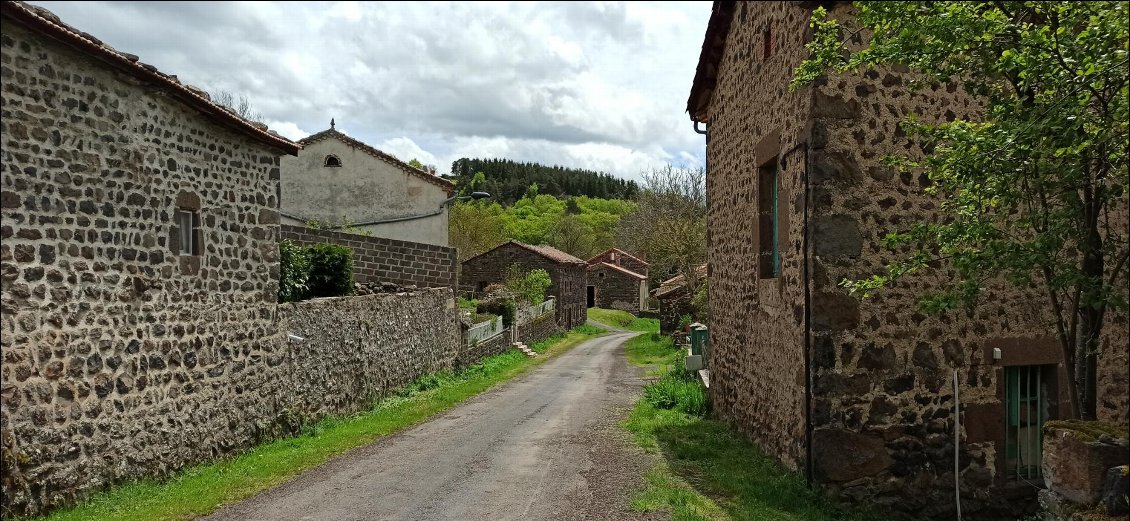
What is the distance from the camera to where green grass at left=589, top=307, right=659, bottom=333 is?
50594 millimetres

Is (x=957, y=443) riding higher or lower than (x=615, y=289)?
lower

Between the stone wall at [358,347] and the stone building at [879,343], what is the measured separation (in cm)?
735

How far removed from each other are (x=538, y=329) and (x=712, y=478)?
2610 cm

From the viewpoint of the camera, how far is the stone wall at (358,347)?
1194 centimetres

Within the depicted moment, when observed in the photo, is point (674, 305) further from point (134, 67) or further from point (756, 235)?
point (134, 67)

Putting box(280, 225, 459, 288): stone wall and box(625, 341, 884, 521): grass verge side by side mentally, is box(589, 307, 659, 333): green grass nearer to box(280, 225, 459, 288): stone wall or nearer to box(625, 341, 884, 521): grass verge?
box(280, 225, 459, 288): stone wall

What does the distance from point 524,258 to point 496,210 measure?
48901mm

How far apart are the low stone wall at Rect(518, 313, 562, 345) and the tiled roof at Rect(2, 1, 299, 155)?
20.3 metres

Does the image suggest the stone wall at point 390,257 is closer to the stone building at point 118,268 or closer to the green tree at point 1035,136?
the stone building at point 118,268

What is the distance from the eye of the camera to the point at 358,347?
14.1 m

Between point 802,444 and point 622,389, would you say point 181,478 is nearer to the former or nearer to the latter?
point 802,444

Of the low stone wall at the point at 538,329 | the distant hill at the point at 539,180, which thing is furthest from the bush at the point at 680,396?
the distant hill at the point at 539,180

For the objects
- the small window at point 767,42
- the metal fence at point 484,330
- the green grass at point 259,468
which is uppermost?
the small window at point 767,42

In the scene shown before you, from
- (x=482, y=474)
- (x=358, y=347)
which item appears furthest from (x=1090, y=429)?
(x=358, y=347)
